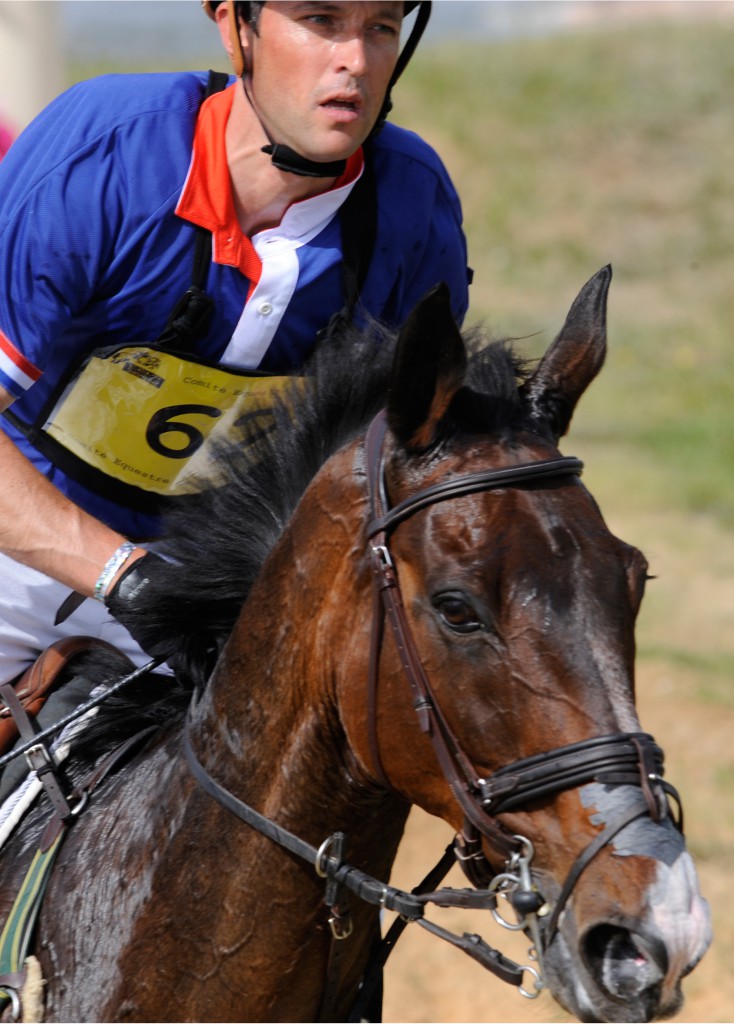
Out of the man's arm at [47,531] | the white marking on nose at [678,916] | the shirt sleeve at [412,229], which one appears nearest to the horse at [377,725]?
the white marking on nose at [678,916]

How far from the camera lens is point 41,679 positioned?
3066 mm

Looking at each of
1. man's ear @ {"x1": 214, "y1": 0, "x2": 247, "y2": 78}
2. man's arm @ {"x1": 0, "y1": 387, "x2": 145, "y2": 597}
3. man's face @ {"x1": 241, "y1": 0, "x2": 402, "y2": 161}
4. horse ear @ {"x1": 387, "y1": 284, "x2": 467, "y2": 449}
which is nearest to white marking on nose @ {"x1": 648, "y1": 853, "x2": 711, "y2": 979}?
horse ear @ {"x1": 387, "y1": 284, "x2": 467, "y2": 449}

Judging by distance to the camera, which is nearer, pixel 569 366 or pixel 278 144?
pixel 569 366

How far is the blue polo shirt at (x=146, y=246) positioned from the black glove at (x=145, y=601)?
1.85ft

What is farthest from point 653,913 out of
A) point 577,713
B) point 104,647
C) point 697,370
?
point 697,370

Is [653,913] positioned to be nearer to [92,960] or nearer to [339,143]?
[92,960]

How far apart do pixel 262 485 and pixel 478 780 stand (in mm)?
800

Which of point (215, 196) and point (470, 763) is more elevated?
point (215, 196)

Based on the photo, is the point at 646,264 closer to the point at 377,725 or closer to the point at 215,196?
the point at 215,196

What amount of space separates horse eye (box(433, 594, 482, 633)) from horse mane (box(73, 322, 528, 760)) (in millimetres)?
426

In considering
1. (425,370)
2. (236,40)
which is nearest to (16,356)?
(236,40)

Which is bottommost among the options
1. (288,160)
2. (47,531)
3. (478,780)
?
(478,780)

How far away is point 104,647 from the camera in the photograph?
10.2 ft

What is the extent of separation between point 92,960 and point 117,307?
1421 millimetres
